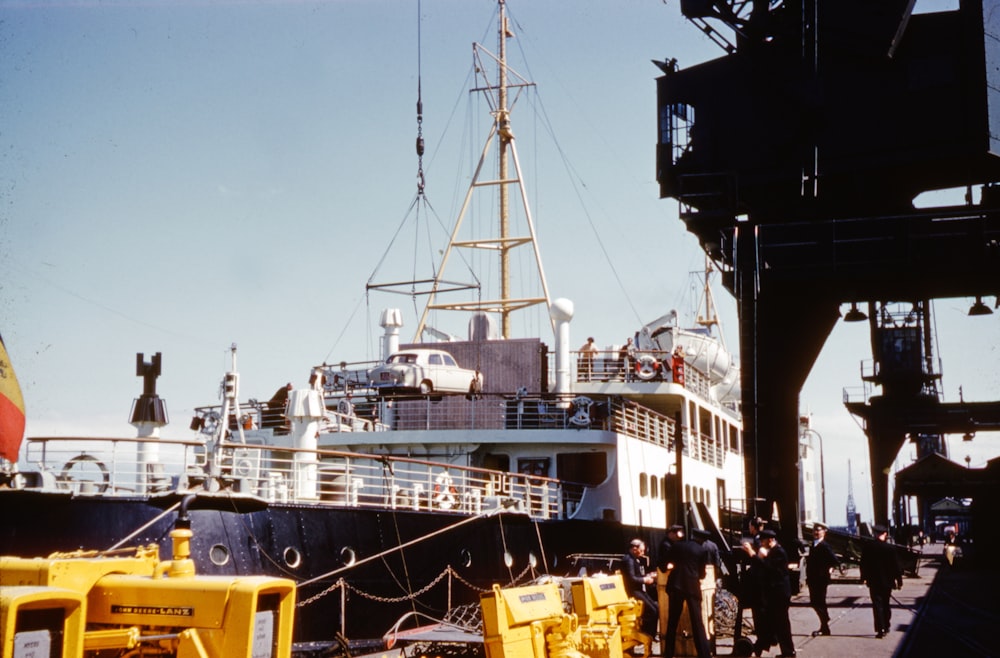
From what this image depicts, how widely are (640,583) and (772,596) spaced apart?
169cm

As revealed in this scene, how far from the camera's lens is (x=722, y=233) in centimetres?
2050

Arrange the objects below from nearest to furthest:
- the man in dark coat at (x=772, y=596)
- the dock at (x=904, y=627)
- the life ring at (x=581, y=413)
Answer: the man in dark coat at (x=772, y=596)
the dock at (x=904, y=627)
the life ring at (x=581, y=413)

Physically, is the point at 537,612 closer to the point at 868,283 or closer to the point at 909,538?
the point at 868,283

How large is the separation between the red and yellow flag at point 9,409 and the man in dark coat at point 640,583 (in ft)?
24.6

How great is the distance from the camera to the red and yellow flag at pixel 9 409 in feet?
28.8

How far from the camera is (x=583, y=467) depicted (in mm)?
21375

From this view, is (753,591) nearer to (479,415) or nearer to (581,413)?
(581,413)

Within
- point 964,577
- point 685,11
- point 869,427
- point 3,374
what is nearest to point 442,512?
point 3,374

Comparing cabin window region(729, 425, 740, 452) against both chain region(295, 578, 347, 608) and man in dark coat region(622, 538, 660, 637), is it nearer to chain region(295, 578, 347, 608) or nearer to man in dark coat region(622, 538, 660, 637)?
man in dark coat region(622, 538, 660, 637)

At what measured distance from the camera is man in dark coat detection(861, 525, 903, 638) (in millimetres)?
14227

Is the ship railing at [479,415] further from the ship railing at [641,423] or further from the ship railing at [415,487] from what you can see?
the ship railing at [415,487]

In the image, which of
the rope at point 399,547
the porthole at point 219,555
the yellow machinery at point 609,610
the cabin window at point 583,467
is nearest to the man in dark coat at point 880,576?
the yellow machinery at point 609,610

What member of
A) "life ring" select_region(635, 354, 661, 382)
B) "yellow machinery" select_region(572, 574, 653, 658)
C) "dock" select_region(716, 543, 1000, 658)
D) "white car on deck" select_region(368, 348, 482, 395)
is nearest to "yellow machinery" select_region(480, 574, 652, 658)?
"yellow machinery" select_region(572, 574, 653, 658)

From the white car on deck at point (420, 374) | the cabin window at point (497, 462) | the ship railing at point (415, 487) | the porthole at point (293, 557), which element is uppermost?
the white car on deck at point (420, 374)
